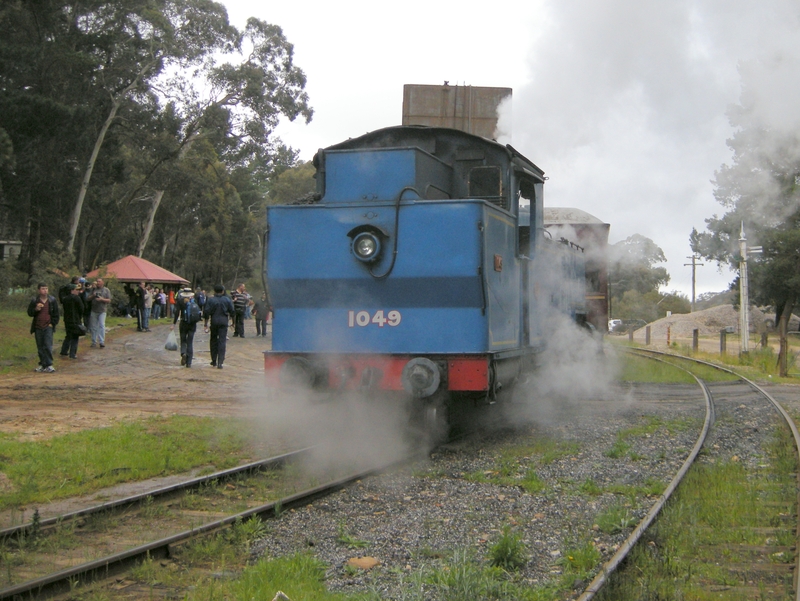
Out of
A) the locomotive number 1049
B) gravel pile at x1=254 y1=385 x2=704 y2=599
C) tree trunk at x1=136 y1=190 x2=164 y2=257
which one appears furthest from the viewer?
tree trunk at x1=136 y1=190 x2=164 y2=257

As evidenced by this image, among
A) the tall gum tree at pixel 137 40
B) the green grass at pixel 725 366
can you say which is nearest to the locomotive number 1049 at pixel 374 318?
the green grass at pixel 725 366

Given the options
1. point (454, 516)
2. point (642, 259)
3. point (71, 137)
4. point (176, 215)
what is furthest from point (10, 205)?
point (454, 516)

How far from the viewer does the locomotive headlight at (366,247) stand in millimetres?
7504

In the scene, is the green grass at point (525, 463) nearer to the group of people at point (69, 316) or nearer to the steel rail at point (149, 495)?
the steel rail at point (149, 495)

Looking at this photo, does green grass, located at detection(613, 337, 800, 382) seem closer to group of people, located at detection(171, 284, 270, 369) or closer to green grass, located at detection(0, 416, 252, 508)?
group of people, located at detection(171, 284, 270, 369)

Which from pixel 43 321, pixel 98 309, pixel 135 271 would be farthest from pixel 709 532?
pixel 135 271

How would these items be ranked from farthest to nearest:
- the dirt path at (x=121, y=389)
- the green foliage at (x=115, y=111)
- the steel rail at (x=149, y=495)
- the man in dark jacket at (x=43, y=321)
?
the green foliage at (x=115, y=111), the man in dark jacket at (x=43, y=321), the dirt path at (x=121, y=389), the steel rail at (x=149, y=495)

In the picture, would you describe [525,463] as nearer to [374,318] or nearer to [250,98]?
[374,318]

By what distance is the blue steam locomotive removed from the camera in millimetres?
7453

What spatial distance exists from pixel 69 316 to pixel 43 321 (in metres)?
1.82

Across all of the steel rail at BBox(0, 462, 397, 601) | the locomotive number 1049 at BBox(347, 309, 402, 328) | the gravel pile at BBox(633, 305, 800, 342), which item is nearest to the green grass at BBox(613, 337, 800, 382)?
the locomotive number 1049 at BBox(347, 309, 402, 328)

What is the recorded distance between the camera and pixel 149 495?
19.5 feet

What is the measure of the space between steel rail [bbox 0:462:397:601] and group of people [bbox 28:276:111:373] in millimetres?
9471

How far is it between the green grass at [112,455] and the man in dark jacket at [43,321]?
5450 millimetres
